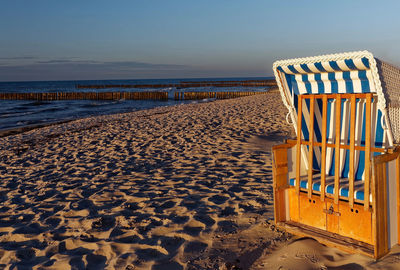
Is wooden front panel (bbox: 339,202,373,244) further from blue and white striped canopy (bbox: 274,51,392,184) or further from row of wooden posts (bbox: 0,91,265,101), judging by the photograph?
row of wooden posts (bbox: 0,91,265,101)

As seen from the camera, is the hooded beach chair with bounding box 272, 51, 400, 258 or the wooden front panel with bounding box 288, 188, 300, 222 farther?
the wooden front panel with bounding box 288, 188, 300, 222

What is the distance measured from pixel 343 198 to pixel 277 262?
2.62ft

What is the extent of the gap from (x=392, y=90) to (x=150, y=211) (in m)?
2.79

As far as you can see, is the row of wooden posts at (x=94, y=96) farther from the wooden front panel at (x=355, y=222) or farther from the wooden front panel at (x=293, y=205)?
the wooden front panel at (x=355, y=222)

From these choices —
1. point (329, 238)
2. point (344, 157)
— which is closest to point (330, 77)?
point (344, 157)

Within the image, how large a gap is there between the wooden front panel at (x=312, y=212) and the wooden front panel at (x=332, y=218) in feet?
0.13

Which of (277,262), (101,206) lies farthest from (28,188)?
(277,262)

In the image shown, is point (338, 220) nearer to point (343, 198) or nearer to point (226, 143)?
point (343, 198)

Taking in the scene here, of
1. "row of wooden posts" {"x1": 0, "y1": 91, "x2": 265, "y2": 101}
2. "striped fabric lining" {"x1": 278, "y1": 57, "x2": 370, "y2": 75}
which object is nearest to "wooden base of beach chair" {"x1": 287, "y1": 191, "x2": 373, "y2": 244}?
"striped fabric lining" {"x1": 278, "y1": 57, "x2": 370, "y2": 75}

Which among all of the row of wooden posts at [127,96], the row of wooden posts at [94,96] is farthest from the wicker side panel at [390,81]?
the row of wooden posts at [94,96]

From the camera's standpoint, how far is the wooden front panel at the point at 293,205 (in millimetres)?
3157

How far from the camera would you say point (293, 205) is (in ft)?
10.5

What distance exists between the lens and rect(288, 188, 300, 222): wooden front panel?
10.4 ft

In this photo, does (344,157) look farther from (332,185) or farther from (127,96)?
(127,96)
